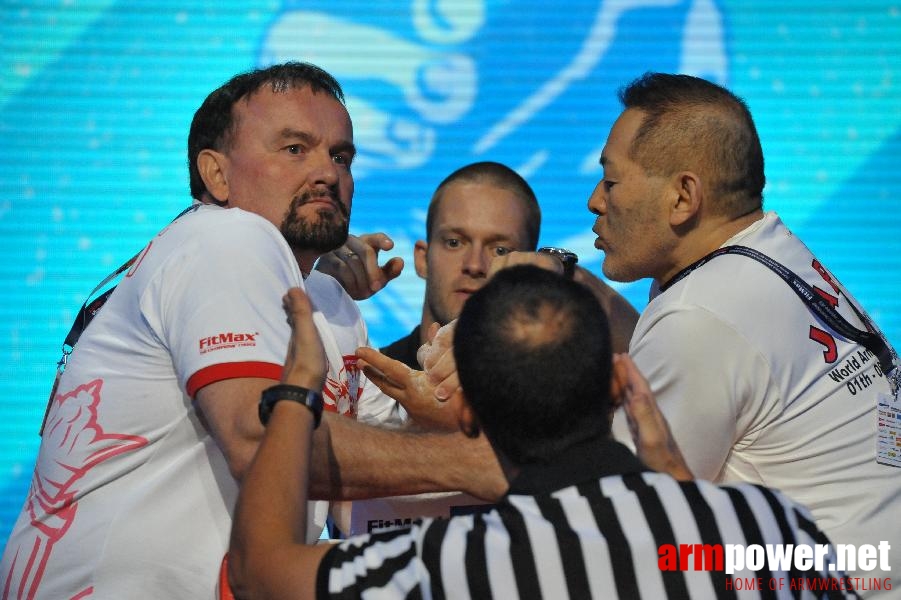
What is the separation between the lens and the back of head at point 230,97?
254 cm

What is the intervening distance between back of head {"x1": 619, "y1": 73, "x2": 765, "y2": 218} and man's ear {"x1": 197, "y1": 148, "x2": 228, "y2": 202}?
3.32 ft

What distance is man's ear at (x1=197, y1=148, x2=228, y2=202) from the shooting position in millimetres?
2535

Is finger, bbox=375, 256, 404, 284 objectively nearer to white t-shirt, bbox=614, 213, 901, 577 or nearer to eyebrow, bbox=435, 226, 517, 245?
eyebrow, bbox=435, 226, 517, 245

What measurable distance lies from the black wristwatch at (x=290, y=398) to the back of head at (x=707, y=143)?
129 cm

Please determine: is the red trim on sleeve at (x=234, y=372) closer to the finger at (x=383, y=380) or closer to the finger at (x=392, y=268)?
the finger at (x=383, y=380)

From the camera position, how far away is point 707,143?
257cm

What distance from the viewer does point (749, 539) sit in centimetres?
146

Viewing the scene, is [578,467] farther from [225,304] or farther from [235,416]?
[225,304]

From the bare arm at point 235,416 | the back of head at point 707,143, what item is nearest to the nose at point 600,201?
the back of head at point 707,143

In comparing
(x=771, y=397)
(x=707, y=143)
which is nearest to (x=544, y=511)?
(x=771, y=397)

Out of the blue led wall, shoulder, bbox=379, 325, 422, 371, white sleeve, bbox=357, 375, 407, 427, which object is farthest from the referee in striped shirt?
the blue led wall

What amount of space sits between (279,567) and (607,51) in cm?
400

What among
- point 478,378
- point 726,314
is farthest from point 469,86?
point 478,378

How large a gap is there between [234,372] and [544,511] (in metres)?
0.63
